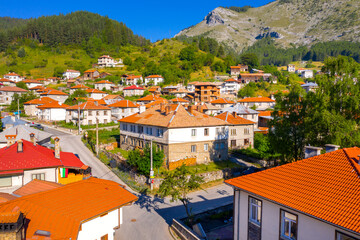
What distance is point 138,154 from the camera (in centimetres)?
3061

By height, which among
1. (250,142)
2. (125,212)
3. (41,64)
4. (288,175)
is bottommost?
(125,212)

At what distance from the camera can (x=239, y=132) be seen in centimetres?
4450

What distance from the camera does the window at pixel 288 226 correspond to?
11.5 metres

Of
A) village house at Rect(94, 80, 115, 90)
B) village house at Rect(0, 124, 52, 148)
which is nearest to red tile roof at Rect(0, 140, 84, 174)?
village house at Rect(0, 124, 52, 148)

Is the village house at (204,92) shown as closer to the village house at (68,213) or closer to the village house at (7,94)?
the village house at (7,94)

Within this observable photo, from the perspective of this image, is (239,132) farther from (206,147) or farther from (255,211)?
(255,211)

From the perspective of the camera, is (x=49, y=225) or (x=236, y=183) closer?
(x=49, y=225)

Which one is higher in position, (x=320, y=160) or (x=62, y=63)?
(x=62, y=63)

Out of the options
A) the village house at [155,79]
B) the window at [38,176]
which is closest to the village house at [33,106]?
the village house at [155,79]

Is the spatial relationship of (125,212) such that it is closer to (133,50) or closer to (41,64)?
(41,64)

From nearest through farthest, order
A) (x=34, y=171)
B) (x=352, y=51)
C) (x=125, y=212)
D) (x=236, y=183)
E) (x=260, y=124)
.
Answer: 1. (x=236, y=183)
2. (x=34, y=171)
3. (x=125, y=212)
4. (x=260, y=124)
5. (x=352, y=51)

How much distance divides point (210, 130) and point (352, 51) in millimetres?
215552

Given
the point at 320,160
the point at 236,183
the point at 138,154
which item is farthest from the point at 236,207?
the point at 138,154

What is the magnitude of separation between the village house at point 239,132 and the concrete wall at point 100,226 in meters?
31.6
